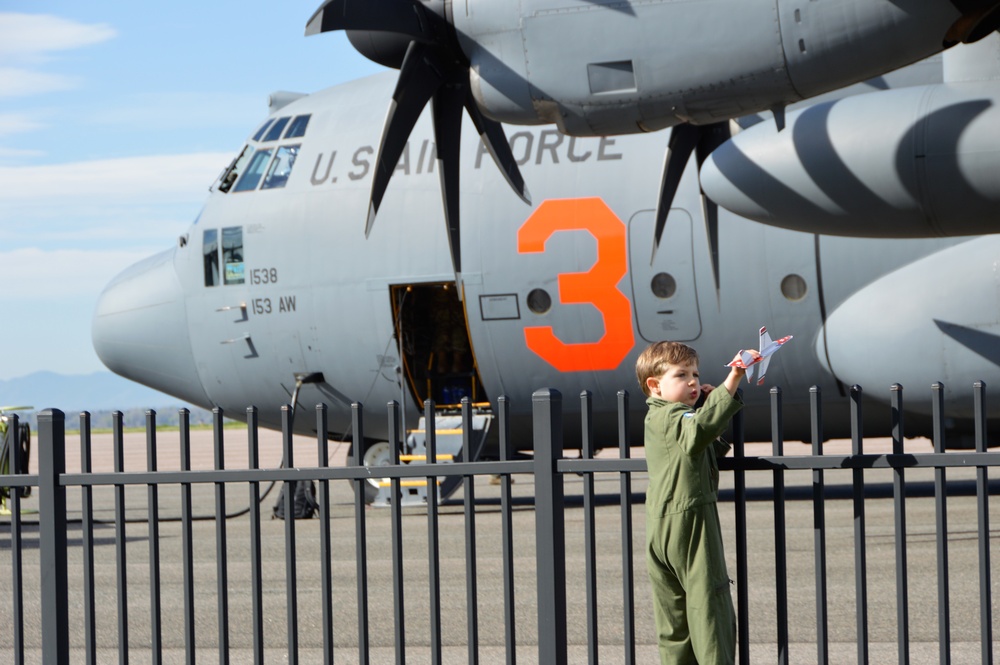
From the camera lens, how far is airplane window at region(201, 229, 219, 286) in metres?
17.4

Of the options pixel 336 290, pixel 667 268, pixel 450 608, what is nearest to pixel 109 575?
pixel 450 608

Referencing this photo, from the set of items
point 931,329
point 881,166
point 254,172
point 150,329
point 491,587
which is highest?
point 254,172

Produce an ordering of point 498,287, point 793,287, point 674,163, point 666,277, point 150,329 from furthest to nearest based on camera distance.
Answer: point 150,329, point 498,287, point 666,277, point 793,287, point 674,163

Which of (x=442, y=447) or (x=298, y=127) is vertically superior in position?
(x=298, y=127)

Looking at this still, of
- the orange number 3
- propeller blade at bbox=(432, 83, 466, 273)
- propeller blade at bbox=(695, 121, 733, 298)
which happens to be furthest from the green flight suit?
the orange number 3

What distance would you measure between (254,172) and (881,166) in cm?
1052

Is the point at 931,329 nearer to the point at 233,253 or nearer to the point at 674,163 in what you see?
the point at 674,163

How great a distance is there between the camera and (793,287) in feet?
48.7

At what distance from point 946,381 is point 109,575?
8.02m

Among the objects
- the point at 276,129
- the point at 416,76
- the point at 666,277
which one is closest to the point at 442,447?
the point at 666,277

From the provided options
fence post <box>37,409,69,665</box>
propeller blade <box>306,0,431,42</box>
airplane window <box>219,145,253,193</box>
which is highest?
airplane window <box>219,145,253,193</box>

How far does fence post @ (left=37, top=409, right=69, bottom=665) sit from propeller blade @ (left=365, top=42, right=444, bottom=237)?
343 centimetres

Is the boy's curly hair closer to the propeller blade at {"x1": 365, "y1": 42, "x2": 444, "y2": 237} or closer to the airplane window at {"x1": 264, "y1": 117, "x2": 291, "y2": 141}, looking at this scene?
the propeller blade at {"x1": 365, "y1": 42, "x2": 444, "y2": 237}

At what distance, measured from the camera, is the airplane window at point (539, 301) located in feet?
51.0
